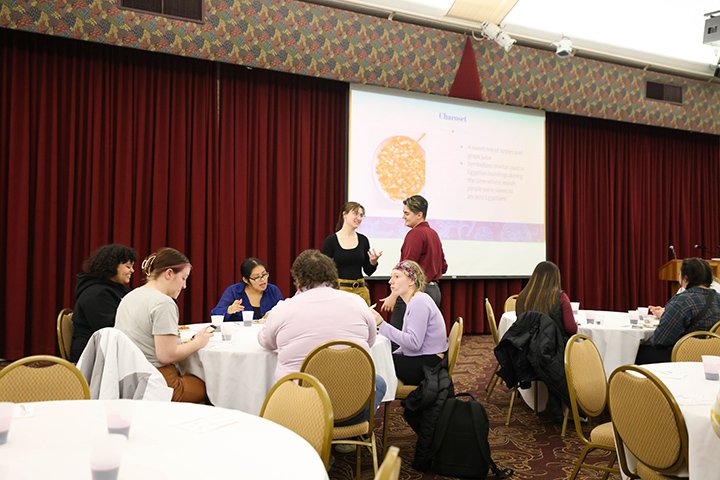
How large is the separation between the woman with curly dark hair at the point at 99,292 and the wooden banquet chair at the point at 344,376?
1.43m

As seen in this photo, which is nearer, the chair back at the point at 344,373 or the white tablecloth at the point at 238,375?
the chair back at the point at 344,373

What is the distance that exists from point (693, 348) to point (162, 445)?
297cm

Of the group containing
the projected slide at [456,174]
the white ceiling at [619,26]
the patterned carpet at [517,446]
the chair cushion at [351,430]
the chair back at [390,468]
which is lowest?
the patterned carpet at [517,446]

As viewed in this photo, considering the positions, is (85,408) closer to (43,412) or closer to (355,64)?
(43,412)

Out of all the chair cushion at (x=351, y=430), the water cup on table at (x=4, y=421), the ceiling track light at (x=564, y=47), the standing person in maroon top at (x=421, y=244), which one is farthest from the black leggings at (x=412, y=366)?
the ceiling track light at (x=564, y=47)

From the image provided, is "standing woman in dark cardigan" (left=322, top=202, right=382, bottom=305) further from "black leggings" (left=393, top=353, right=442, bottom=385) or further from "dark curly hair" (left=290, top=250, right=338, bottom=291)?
"dark curly hair" (left=290, top=250, right=338, bottom=291)

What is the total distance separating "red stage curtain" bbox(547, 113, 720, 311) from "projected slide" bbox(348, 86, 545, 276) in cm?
65

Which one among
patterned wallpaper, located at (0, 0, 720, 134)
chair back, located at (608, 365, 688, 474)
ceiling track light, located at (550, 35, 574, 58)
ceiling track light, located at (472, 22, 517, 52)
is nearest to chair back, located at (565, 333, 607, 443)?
chair back, located at (608, 365, 688, 474)

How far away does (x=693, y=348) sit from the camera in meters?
3.38

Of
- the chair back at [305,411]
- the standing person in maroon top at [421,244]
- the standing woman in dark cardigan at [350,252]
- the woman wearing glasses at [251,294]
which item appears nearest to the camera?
the chair back at [305,411]

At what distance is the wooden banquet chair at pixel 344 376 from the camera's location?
8.89 ft

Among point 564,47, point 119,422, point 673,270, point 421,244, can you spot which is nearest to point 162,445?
point 119,422

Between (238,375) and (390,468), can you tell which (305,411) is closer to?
(390,468)

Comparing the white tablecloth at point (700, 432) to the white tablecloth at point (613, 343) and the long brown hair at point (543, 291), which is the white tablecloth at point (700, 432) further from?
the white tablecloth at point (613, 343)
